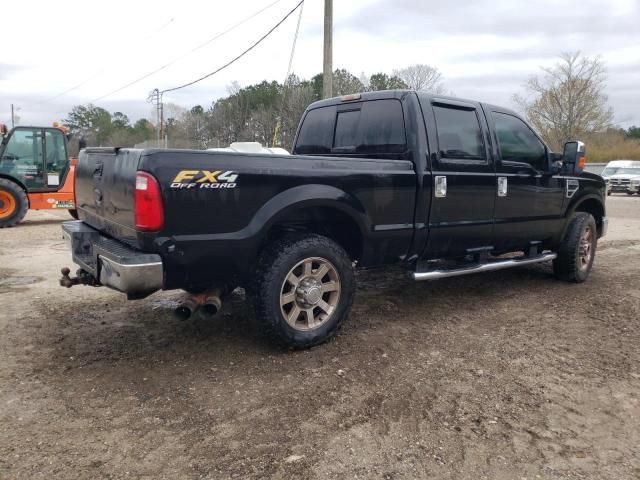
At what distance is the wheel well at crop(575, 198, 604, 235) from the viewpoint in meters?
6.67

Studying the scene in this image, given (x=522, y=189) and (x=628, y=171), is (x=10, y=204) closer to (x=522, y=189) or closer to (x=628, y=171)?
(x=522, y=189)

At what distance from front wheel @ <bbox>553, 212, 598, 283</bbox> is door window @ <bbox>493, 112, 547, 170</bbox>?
3.11 ft

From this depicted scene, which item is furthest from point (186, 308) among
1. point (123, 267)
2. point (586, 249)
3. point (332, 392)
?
point (586, 249)

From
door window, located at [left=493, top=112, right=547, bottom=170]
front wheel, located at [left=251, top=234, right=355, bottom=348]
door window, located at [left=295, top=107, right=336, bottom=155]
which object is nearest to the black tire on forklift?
door window, located at [left=295, top=107, right=336, bottom=155]

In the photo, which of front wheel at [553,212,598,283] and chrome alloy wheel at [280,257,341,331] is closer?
chrome alloy wheel at [280,257,341,331]

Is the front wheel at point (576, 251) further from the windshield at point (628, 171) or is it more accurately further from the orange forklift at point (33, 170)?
the windshield at point (628, 171)

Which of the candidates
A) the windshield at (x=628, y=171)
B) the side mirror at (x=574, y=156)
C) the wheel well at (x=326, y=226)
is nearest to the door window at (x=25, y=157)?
the wheel well at (x=326, y=226)

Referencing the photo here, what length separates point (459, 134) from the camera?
501 centimetres

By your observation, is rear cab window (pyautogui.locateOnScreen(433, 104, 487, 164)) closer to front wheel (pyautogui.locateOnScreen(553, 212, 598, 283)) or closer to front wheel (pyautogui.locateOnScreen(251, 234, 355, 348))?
front wheel (pyautogui.locateOnScreen(251, 234, 355, 348))

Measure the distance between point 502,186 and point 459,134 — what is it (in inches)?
28.4

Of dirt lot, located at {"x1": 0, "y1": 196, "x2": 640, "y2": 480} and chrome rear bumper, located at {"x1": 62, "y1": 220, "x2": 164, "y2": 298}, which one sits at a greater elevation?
chrome rear bumper, located at {"x1": 62, "y1": 220, "x2": 164, "y2": 298}

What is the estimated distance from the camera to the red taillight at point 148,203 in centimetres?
333

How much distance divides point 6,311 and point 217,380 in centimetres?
277

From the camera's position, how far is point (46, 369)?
151 inches
